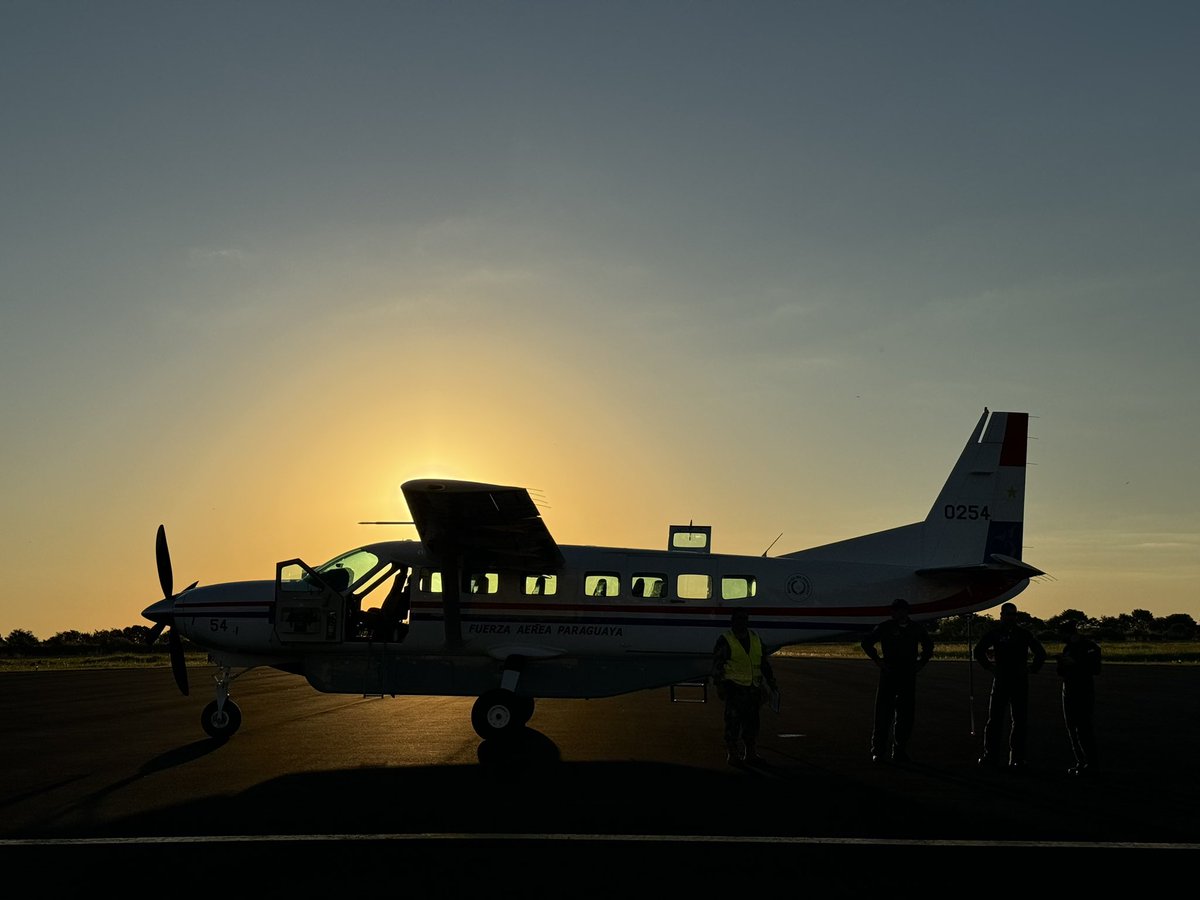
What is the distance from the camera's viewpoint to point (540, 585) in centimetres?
1723

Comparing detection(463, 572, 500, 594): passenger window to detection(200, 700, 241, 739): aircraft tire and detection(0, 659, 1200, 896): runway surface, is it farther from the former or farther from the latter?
detection(200, 700, 241, 739): aircraft tire

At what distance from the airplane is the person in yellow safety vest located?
240 centimetres

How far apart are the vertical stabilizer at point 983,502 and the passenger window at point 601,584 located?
524cm

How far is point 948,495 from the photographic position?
18.6m

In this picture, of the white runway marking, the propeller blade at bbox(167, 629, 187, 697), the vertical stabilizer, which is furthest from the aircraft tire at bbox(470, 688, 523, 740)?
the vertical stabilizer

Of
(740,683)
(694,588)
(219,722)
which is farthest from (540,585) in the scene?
(219,722)

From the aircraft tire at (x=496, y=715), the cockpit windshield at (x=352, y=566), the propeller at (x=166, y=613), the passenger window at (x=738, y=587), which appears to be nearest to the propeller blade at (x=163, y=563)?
the propeller at (x=166, y=613)

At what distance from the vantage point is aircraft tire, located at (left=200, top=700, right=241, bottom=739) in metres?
16.6

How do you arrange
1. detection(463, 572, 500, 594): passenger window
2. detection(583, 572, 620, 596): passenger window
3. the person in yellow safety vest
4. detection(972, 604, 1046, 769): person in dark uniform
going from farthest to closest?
1. detection(583, 572, 620, 596): passenger window
2. detection(463, 572, 500, 594): passenger window
3. the person in yellow safety vest
4. detection(972, 604, 1046, 769): person in dark uniform

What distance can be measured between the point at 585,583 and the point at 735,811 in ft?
23.7

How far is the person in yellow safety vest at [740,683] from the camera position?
14445 millimetres

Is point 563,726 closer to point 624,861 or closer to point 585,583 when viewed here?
point 585,583

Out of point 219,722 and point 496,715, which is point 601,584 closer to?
point 496,715

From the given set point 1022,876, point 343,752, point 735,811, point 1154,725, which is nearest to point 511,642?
point 343,752
